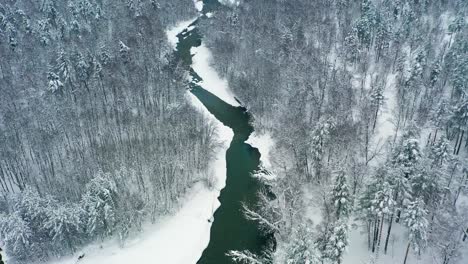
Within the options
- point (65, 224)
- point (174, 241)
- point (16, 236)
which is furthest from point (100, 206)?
point (174, 241)

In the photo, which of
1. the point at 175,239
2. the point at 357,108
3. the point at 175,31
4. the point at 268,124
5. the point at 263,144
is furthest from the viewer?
the point at 175,31

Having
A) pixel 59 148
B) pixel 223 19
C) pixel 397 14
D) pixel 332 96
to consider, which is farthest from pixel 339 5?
pixel 59 148

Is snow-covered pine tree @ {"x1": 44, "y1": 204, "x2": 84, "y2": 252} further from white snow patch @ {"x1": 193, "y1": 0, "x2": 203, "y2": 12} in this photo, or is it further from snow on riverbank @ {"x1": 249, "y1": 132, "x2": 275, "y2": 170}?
white snow patch @ {"x1": 193, "y1": 0, "x2": 203, "y2": 12}

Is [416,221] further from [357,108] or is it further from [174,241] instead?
[357,108]

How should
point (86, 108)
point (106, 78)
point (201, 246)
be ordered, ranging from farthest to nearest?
point (106, 78) → point (86, 108) → point (201, 246)

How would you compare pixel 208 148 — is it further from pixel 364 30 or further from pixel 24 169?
pixel 364 30

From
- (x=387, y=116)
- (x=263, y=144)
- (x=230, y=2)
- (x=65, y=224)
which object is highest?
(x=230, y=2)

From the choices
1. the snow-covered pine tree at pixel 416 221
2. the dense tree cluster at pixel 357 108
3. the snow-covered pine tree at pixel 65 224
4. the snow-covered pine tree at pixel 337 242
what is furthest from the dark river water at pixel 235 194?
the snow-covered pine tree at pixel 416 221
